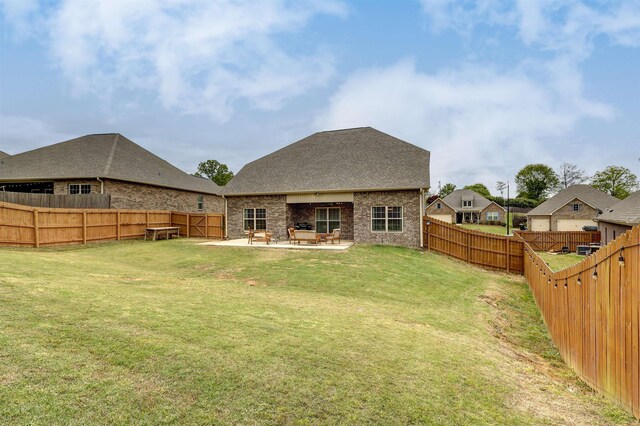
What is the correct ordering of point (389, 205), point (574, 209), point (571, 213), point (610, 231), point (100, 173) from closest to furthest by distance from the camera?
point (389, 205), point (100, 173), point (610, 231), point (574, 209), point (571, 213)

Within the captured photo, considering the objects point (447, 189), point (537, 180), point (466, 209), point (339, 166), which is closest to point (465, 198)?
point (466, 209)

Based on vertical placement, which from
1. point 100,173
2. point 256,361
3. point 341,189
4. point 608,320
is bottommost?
point 256,361

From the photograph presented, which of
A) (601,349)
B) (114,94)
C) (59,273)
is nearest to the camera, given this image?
(601,349)

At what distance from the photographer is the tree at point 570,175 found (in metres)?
80.8

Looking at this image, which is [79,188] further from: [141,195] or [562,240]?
[562,240]

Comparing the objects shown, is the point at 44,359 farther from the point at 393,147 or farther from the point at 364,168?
the point at 393,147

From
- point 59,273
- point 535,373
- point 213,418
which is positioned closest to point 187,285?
point 59,273

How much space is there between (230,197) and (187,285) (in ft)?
44.9

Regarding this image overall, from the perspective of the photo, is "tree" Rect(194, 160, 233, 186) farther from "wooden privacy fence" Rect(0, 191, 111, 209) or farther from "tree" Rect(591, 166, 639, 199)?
"tree" Rect(591, 166, 639, 199)

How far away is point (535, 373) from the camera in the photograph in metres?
5.10

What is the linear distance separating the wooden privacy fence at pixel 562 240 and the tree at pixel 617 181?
193 ft

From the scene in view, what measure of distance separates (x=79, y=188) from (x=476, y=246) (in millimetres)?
24824

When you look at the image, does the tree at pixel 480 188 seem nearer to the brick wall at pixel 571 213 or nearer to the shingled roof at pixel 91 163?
the brick wall at pixel 571 213

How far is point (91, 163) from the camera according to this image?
2223 cm
